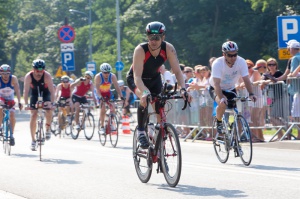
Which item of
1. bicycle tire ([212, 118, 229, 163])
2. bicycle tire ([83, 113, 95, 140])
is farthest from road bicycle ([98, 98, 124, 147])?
bicycle tire ([212, 118, 229, 163])

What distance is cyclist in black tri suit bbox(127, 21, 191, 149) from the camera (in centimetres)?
1055

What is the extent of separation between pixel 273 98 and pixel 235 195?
894cm

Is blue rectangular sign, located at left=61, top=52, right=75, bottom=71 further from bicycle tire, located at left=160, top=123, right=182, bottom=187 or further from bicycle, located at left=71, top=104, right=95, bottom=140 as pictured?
bicycle tire, located at left=160, top=123, right=182, bottom=187

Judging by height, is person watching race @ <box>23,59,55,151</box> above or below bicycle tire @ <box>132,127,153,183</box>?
above

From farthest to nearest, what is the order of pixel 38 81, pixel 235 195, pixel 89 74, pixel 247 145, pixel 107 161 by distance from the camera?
1. pixel 89 74
2. pixel 38 81
3. pixel 107 161
4. pixel 247 145
5. pixel 235 195

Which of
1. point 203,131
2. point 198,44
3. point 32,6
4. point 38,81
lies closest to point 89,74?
point 203,131

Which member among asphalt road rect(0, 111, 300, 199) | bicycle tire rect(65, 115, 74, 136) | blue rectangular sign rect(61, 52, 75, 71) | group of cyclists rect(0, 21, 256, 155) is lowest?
asphalt road rect(0, 111, 300, 199)

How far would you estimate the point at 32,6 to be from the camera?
11012 cm

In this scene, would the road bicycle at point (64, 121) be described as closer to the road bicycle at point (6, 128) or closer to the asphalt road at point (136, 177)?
the road bicycle at point (6, 128)

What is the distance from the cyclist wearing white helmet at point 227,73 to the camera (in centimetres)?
1316

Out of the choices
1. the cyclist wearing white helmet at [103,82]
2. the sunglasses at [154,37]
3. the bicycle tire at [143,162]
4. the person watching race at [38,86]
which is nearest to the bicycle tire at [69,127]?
the cyclist wearing white helmet at [103,82]

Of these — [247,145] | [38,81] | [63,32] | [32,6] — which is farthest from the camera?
[32,6]

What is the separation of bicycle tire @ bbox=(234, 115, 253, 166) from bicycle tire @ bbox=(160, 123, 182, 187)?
266 centimetres

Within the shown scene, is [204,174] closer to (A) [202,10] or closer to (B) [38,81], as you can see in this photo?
(B) [38,81]
